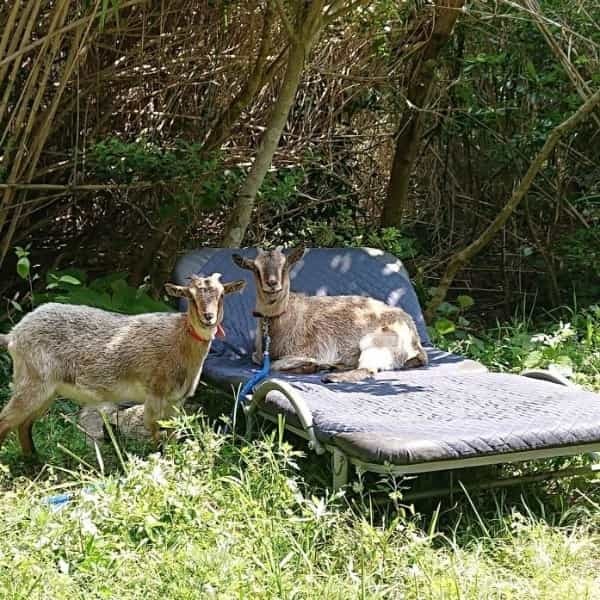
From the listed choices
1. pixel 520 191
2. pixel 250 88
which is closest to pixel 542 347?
pixel 520 191

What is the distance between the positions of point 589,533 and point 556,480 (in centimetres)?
56

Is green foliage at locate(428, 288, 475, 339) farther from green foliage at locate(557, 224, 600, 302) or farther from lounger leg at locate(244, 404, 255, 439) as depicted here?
lounger leg at locate(244, 404, 255, 439)

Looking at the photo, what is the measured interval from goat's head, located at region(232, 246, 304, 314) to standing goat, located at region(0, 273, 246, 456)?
63 cm

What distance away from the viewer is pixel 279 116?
21.1 feet

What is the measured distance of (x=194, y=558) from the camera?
3.21 meters

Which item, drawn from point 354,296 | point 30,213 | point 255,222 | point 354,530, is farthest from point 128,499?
point 255,222

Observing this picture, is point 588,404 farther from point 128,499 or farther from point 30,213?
point 30,213

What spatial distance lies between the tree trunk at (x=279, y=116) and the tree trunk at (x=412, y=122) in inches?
59.1

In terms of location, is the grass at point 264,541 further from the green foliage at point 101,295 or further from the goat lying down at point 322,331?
the green foliage at point 101,295

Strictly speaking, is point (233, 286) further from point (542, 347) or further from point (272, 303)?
point (542, 347)

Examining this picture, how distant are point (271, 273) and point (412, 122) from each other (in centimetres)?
327

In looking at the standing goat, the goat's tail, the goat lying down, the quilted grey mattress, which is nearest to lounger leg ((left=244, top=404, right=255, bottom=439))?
the quilted grey mattress

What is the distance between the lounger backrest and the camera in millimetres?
5816

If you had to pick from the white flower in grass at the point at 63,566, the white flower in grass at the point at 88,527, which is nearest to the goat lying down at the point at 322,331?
the white flower in grass at the point at 88,527
